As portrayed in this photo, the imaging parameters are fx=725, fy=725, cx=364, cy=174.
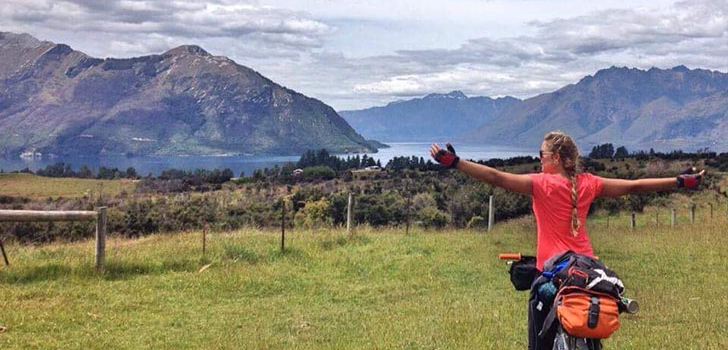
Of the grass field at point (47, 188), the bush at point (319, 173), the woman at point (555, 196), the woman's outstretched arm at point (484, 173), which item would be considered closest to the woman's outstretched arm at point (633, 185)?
the woman at point (555, 196)

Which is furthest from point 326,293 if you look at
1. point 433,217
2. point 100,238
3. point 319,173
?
point 319,173

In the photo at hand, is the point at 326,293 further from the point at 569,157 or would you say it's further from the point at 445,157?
the point at 445,157

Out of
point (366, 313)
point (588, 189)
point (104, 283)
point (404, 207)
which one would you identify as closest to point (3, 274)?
point (104, 283)

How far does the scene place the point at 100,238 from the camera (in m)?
13.2

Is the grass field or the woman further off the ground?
the woman

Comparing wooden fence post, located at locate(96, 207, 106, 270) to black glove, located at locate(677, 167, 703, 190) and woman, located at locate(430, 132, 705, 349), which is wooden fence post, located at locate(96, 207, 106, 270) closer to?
woman, located at locate(430, 132, 705, 349)

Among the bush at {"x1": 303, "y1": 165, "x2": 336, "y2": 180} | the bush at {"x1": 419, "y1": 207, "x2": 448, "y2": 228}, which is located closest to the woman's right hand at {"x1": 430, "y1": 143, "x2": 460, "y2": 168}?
the bush at {"x1": 419, "y1": 207, "x2": 448, "y2": 228}

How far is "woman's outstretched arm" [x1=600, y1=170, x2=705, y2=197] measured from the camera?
499cm

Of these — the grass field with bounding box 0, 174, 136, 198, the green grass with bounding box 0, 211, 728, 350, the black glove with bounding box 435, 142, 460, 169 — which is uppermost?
the black glove with bounding box 435, 142, 460, 169

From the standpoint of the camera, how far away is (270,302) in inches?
441

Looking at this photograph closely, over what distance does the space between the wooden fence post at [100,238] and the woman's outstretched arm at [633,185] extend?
10335mm

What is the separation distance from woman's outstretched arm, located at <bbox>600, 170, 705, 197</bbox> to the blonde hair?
1.02 ft

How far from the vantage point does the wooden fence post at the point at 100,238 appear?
1304 centimetres

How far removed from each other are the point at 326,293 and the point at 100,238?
14.4 feet
